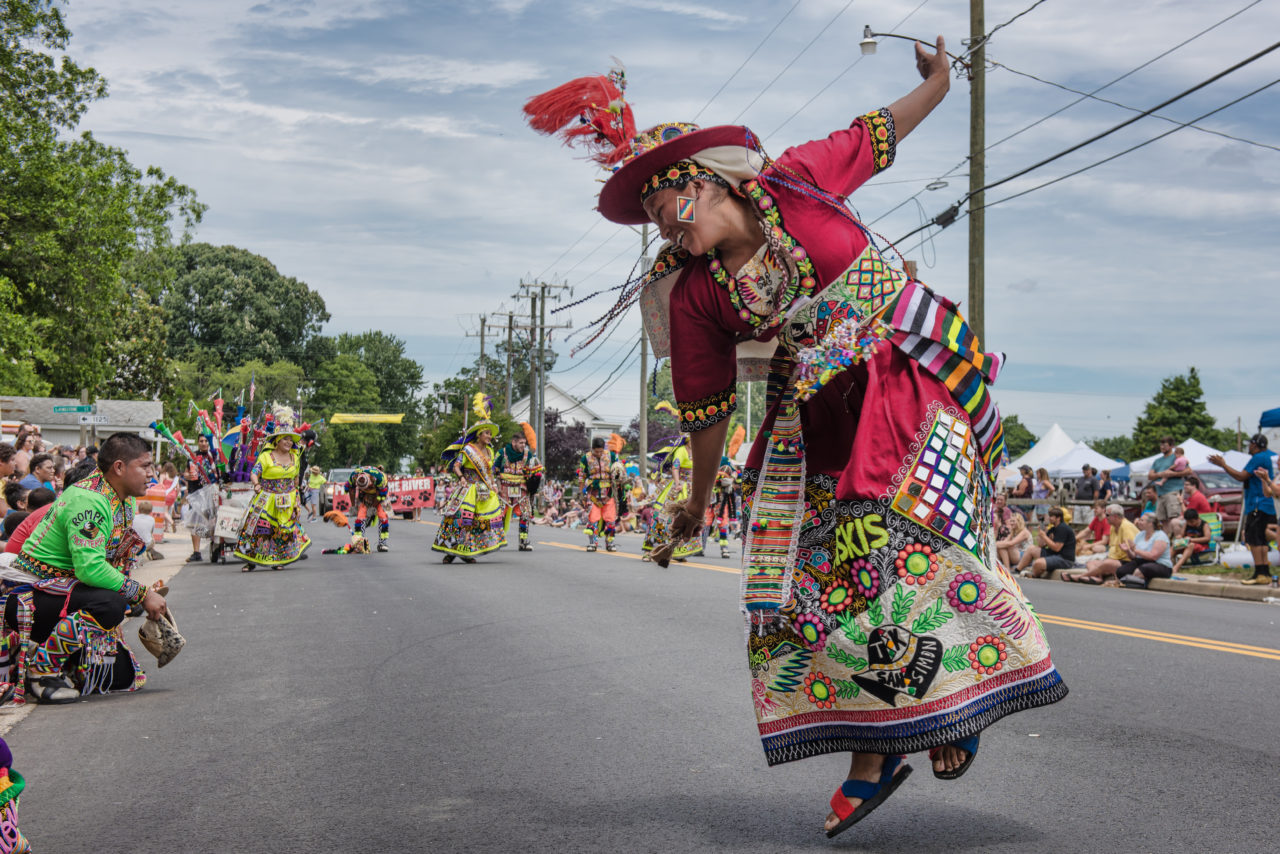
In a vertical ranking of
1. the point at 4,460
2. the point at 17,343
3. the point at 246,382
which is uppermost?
the point at 246,382

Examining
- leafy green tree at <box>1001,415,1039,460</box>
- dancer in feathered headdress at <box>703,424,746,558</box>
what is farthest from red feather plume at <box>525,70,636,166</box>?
leafy green tree at <box>1001,415,1039,460</box>

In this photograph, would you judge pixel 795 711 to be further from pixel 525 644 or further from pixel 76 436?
pixel 76 436

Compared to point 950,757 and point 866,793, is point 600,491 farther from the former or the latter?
point 950,757

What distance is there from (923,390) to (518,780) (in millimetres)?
2360

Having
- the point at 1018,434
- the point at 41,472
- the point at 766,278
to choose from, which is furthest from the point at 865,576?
the point at 1018,434

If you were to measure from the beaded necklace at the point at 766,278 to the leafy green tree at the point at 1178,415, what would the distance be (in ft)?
185

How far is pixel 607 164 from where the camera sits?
400 centimetres

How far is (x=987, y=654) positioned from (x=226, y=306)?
282 feet

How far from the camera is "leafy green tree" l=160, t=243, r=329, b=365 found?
82312 mm

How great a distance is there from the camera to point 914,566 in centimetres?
338

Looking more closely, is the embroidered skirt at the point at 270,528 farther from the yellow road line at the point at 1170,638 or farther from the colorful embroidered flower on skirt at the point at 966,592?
the colorful embroidered flower on skirt at the point at 966,592

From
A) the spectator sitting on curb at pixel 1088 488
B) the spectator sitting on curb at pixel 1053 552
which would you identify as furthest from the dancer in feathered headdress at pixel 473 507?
the spectator sitting on curb at pixel 1088 488

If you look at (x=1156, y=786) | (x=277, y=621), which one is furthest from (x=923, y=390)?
(x=277, y=621)

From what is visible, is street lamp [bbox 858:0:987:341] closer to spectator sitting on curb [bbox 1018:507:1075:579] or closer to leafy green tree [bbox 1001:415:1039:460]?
spectator sitting on curb [bbox 1018:507:1075:579]
